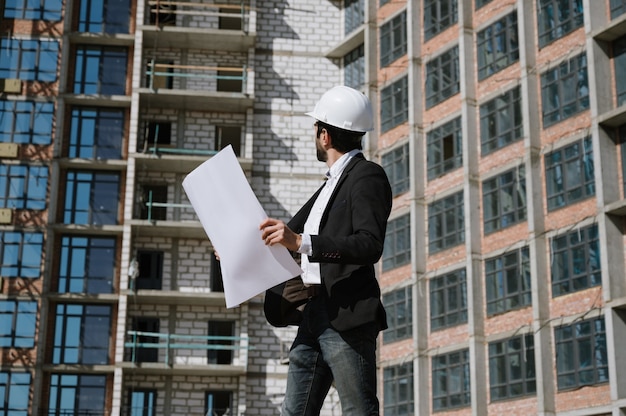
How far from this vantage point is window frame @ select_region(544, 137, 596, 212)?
36062 mm

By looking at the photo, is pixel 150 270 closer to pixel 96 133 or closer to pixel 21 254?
pixel 21 254

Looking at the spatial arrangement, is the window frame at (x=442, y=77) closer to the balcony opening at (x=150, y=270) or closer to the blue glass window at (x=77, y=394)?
the balcony opening at (x=150, y=270)

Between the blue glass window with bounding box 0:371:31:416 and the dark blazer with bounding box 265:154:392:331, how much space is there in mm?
43807

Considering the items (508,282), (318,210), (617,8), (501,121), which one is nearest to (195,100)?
(501,121)

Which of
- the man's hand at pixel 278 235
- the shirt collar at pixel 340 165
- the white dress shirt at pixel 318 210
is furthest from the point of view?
the shirt collar at pixel 340 165

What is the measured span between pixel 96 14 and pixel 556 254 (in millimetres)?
27645

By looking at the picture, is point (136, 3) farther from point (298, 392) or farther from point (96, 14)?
point (298, 392)

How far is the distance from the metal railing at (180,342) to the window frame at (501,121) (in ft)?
45.4

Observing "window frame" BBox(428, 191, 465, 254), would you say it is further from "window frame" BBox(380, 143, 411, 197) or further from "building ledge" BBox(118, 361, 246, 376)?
"building ledge" BBox(118, 361, 246, 376)

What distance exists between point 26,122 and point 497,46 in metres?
22.7

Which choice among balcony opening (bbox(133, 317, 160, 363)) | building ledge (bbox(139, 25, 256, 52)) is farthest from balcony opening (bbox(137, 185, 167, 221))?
building ledge (bbox(139, 25, 256, 52))

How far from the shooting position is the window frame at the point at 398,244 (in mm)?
45094

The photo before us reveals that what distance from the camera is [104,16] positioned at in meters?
53.9

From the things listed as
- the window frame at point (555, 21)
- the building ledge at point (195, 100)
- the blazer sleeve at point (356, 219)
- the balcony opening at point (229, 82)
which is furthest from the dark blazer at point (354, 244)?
the balcony opening at point (229, 82)
